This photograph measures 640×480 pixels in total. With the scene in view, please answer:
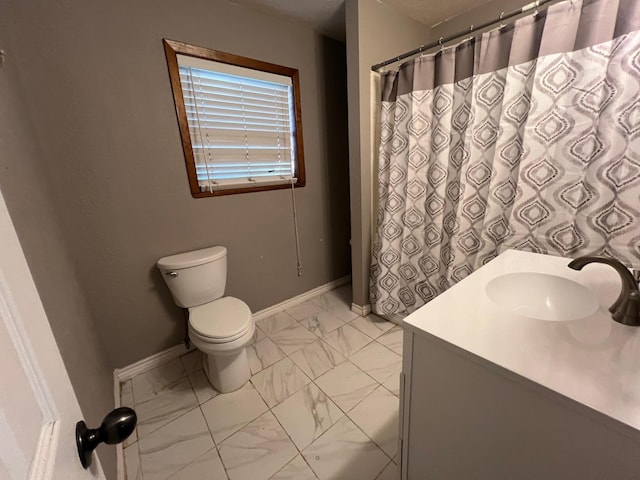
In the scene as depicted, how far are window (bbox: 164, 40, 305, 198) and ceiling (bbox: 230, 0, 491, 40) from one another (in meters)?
0.31

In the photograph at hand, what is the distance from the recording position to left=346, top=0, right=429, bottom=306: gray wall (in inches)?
65.8

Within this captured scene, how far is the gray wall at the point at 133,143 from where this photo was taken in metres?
1.22

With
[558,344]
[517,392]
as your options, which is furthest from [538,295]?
[517,392]

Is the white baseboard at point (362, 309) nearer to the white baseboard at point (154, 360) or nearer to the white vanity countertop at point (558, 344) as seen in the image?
the white baseboard at point (154, 360)

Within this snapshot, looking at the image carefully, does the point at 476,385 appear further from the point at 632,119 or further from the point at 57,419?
the point at 632,119

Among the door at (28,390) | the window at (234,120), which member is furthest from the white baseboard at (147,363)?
the door at (28,390)

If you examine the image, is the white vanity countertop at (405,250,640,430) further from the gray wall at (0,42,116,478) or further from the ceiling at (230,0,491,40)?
the ceiling at (230,0,491,40)

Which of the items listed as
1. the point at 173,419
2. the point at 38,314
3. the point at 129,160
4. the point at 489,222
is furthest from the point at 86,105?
the point at 489,222

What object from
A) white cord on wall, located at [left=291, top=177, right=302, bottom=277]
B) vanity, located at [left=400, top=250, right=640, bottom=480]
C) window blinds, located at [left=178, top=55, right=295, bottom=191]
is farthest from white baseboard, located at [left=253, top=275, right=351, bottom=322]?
vanity, located at [left=400, top=250, right=640, bottom=480]

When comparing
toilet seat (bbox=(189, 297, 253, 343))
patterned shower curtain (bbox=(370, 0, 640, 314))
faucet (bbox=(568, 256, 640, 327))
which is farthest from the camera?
toilet seat (bbox=(189, 297, 253, 343))

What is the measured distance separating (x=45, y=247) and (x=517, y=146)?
6.54 feet

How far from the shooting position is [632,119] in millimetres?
1054

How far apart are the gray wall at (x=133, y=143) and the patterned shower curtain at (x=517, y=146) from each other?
2.85 feet

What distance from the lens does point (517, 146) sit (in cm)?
133
